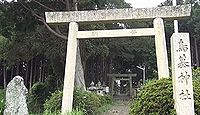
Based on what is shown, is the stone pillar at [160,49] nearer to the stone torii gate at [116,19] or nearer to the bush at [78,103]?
the stone torii gate at [116,19]

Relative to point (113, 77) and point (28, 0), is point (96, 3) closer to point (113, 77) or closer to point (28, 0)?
point (28, 0)

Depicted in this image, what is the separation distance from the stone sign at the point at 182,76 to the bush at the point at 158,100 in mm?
360

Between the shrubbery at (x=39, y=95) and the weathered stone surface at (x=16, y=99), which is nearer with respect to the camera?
the weathered stone surface at (x=16, y=99)

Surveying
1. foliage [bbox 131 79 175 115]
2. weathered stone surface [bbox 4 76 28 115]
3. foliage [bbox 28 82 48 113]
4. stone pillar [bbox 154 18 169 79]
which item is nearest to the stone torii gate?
stone pillar [bbox 154 18 169 79]

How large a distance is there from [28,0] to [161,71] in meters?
8.61

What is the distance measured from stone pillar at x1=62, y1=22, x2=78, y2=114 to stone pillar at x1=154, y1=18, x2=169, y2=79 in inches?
104

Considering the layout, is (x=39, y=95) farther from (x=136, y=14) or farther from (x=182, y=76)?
(x=182, y=76)

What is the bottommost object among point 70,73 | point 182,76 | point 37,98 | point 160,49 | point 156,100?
point 37,98

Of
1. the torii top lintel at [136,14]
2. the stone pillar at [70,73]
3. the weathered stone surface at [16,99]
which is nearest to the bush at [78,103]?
the stone pillar at [70,73]

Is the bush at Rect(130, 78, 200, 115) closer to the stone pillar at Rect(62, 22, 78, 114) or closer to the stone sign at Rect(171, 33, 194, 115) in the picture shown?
the stone sign at Rect(171, 33, 194, 115)

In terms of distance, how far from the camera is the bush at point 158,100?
6211 millimetres

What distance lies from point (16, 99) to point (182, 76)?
3437 mm

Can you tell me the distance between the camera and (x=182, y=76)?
576 cm

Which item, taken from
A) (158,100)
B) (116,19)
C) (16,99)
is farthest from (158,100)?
(116,19)
